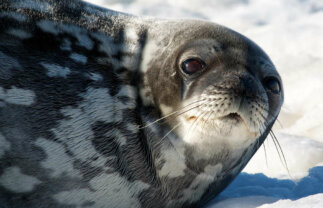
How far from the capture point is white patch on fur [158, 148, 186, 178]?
2125mm

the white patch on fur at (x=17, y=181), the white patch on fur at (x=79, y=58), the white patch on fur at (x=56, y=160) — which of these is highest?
the white patch on fur at (x=79, y=58)

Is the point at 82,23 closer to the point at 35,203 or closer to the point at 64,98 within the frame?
the point at 64,98

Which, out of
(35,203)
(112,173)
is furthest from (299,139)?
(35,203)

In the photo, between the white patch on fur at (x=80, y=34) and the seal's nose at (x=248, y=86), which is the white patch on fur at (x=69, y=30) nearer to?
the white patch on fur at (x=80, y=34)

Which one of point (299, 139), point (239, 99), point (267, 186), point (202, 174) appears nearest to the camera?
point (239, 99)

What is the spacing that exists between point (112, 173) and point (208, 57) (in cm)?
76

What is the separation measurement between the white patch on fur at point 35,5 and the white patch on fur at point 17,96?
46 centimetres

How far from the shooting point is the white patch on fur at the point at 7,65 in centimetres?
188

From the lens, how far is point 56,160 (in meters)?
1.94

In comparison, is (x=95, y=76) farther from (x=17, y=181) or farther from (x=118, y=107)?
(x=17, y=181)

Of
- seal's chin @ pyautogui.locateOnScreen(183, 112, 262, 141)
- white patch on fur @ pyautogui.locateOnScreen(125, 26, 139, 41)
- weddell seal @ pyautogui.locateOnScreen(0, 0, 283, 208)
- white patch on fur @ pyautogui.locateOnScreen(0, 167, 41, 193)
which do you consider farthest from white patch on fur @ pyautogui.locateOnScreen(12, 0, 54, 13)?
seal's chin @ pyautogui.locateOnScreen(183, 112, 262, 141)

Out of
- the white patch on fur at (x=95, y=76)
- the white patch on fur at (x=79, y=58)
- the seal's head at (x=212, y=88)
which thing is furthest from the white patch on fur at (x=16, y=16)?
the seal's head at (x=212, y=88)

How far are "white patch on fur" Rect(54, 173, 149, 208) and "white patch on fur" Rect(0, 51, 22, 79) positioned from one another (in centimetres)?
62

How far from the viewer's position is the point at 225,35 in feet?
7.30
